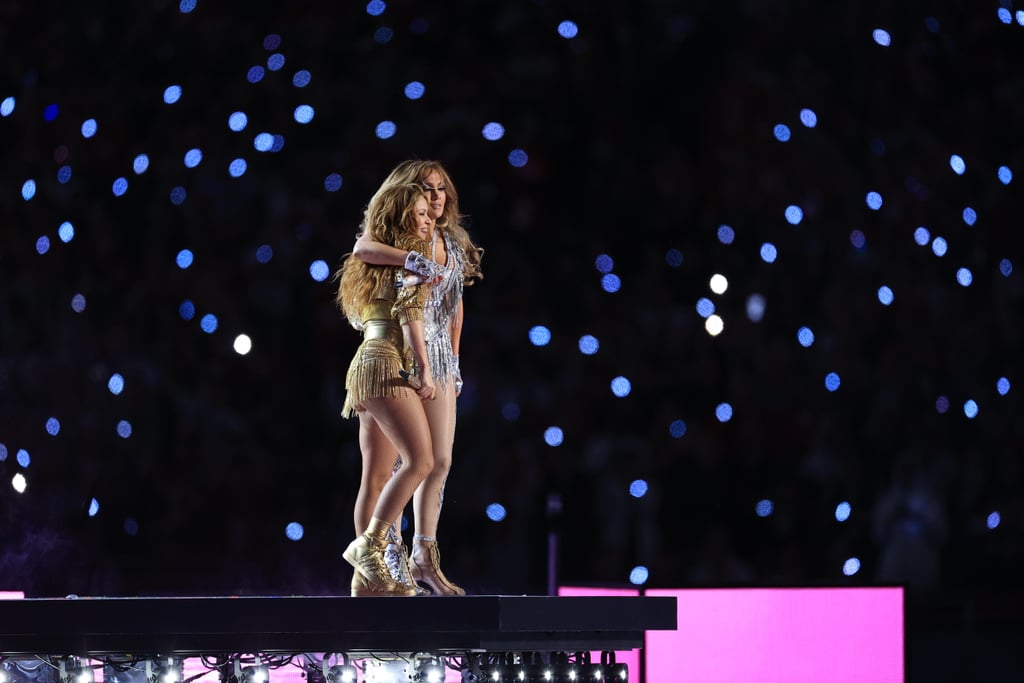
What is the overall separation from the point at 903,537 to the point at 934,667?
715 mm

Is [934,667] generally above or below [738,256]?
below

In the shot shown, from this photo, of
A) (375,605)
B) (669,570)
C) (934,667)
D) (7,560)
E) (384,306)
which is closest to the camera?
(375,605)

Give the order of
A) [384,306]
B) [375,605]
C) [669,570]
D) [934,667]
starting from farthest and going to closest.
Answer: [934,667], [669,570], [384,306], [375,605]

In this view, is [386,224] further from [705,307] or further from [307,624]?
[705,307]

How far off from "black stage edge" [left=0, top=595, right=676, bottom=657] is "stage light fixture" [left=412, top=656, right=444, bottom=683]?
12.3 inches

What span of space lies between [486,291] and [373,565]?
9.75ft

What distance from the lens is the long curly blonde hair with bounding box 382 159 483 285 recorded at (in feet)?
15.8

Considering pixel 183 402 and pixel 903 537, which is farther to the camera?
pixel 903 537

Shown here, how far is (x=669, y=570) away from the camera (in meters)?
7.46

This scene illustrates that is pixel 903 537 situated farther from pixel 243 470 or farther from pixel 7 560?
pixel 7 560

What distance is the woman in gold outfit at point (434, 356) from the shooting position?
4754mm

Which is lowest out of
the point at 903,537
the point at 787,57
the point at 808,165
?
the point at 903,537

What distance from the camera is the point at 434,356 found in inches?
191

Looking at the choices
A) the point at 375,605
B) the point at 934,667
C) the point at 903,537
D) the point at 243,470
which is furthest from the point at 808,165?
the point at 375,605
